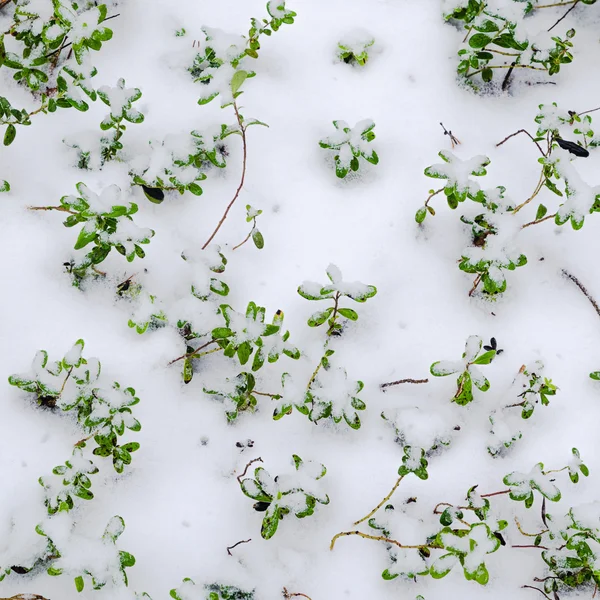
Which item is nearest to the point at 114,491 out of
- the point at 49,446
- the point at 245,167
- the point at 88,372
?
the point at 49,446

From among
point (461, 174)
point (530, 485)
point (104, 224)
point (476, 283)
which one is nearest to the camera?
point (530, 485)

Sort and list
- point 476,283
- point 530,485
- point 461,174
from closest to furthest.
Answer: point 530,485 < point 461,174 < point 476,283

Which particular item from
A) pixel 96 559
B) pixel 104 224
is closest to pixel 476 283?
pixel 104 224

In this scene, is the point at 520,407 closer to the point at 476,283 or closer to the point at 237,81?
the point at 476,283

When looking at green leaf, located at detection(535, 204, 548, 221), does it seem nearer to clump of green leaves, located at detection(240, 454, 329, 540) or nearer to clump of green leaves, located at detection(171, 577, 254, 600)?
clump of green leaves, located at detection(240, 454, 329, 540)

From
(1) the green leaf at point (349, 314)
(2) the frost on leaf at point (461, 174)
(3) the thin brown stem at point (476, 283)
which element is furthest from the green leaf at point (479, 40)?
(1) the green leaf at point (349, 314)

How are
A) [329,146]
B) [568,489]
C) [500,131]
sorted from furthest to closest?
[500,131]
[329,146]
[568,489]

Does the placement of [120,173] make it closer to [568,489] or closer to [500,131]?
[500,131]
